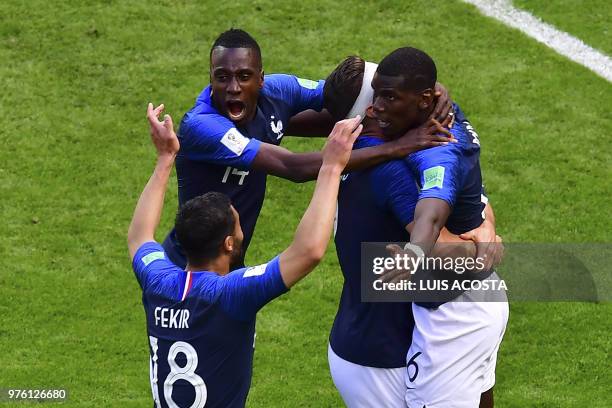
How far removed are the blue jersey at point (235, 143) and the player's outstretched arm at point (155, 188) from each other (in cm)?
80

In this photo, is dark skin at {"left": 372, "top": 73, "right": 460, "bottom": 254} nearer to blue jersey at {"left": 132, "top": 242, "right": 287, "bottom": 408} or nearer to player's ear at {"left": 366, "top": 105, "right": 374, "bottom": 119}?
player's ear at {"left": 366, "top": 105, "right": 374, "bottom": 119}

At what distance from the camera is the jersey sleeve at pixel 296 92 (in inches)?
326

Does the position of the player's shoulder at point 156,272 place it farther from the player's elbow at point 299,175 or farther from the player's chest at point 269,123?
the player's chest at point 269,123

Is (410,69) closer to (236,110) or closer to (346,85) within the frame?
(346,85)

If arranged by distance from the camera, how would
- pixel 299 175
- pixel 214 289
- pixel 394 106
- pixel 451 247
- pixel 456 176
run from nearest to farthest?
1. pixel 214 289
2. pixel 456 176
3. pixel 394 106
4. pixel 451 247
5. pixel 299 175

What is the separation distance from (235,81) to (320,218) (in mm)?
1919

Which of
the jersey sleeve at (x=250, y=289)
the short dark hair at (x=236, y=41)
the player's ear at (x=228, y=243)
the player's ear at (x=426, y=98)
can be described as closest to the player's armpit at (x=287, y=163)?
the short dark hair at (x=236, y=41)

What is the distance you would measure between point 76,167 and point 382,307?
5.47m

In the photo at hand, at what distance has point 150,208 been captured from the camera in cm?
682

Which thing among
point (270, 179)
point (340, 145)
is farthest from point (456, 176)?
point (270, 179)

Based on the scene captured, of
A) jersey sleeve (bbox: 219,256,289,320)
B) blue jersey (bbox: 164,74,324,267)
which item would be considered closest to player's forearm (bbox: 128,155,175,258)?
jersey sleeve (bbox: 219,256,289,320)

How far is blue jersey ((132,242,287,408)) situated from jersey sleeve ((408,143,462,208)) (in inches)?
38.2

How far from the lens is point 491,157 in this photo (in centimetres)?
1181

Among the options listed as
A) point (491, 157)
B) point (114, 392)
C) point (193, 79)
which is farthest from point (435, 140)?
point (193, 79)
